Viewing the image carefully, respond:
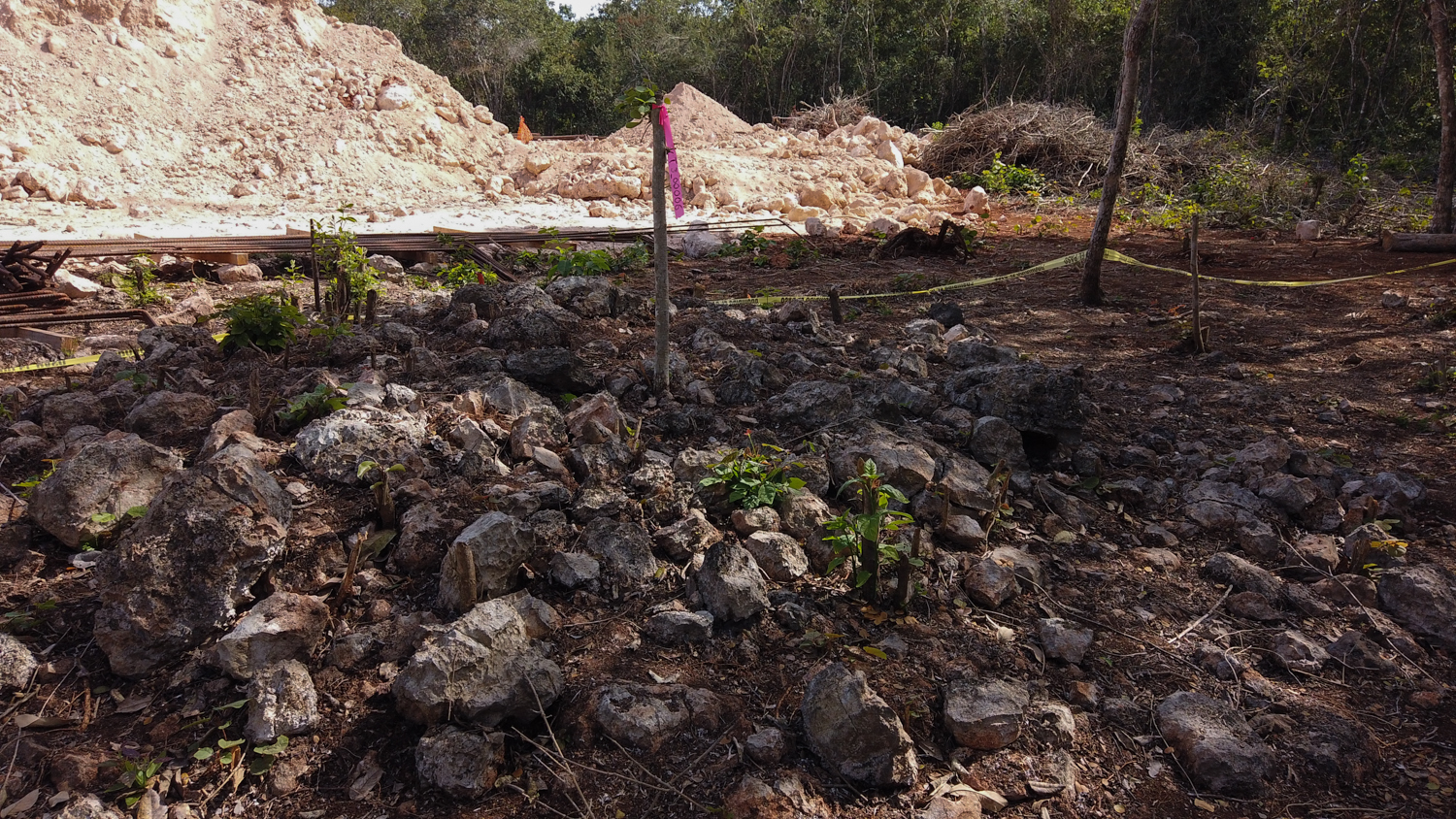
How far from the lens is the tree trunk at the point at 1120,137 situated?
6.29m

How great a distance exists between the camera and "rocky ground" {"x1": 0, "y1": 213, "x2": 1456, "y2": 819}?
2119 millimetres

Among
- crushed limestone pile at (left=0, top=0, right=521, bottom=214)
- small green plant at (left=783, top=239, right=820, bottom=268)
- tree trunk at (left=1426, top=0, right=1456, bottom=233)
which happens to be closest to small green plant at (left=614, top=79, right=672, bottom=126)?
small green plant at (left=783, top=239, right=820, bottom=268)

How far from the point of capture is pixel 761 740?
2180 mm

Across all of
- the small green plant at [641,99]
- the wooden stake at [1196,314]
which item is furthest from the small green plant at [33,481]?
the wooden stake at [1196,314]

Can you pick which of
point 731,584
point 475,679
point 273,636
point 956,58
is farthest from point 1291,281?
point 956,58

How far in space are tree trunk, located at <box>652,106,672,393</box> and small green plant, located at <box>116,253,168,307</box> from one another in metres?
4.77

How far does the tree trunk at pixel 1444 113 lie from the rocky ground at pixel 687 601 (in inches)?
254

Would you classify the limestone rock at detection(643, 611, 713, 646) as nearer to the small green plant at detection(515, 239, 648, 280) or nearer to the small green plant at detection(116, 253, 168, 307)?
the small green plant at detection(515, 239, 648, 280)

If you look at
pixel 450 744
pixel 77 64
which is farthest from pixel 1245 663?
pixel 77 64

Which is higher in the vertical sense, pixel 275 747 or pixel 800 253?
pixel 800 253

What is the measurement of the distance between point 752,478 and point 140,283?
5.84 metres

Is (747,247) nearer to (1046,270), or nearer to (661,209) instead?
(1046,270)

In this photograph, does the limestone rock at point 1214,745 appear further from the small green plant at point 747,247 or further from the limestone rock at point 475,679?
the small green plant at point 747,247

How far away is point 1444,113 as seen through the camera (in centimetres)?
911
